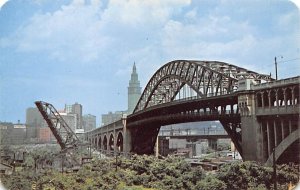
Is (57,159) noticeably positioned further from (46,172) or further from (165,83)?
(165,83)

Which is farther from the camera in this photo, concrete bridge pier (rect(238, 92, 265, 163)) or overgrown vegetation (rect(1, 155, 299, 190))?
concrete bridge pier (rect(238, 92, 265, 163))

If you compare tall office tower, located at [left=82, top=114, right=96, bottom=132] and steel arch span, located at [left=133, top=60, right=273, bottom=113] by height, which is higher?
steel arch span, located at [left=133, top=60, right=273, bottom=113]

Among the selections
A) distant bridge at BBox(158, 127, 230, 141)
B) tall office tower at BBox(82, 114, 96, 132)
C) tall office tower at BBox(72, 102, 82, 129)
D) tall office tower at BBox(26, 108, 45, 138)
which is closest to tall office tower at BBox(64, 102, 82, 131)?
tall office tower at BBox(72, 102, 82, 129)

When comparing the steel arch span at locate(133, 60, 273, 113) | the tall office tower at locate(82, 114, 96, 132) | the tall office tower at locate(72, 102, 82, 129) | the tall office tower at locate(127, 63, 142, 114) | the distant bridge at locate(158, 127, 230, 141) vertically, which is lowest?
the distant bridge at locate(158, 127, 230, 141)

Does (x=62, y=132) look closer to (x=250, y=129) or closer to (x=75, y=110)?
(x=75, y=110)

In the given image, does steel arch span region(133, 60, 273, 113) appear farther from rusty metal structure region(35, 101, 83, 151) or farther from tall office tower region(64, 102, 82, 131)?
tall office tower region(64, 102, 82, 131)

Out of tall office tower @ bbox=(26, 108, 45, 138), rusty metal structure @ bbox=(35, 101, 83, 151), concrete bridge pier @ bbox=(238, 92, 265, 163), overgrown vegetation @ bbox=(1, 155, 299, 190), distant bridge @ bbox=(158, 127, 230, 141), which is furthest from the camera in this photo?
distant bridge @ bbox=(158, 127, 230, 141)

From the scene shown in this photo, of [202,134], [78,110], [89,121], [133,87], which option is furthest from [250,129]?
[78,110]

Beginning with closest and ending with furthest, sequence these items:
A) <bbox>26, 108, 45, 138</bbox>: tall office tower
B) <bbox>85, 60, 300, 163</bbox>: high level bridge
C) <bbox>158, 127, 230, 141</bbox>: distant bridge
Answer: <bbox>85, 60, 300, 163</bbox>: high level bridge
<bbox>26, 108, 45, 138</bbox>: tall office tower
<bbox>158, 127, 230, 141</bbox>: distant bridge
